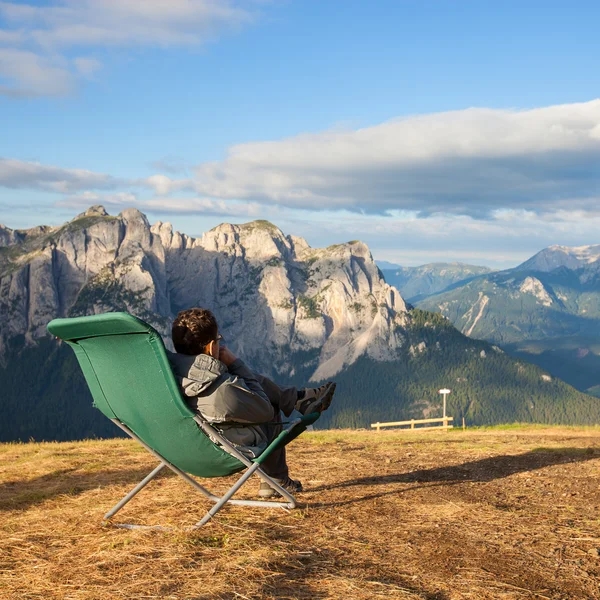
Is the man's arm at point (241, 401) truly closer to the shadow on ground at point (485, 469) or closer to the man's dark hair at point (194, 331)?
the man's dark hair at point (194, 331)

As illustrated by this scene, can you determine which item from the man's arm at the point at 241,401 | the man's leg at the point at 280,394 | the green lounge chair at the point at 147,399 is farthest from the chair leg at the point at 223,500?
the man's leg at the point at 280,394

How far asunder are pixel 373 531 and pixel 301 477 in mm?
2883

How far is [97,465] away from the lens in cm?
1063

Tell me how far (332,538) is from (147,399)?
2.06 meters

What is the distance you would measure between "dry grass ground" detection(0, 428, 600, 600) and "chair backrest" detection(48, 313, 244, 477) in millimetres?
679

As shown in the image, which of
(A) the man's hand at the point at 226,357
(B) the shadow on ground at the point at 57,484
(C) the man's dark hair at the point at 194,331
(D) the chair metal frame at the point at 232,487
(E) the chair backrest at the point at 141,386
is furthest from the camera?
(B) the shadow on ground at the point at 57,484

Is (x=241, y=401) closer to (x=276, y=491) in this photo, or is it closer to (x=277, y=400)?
(x=277, y=400)

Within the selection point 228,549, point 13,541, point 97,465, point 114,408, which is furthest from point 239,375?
point 97,465

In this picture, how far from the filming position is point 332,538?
5.98 metres

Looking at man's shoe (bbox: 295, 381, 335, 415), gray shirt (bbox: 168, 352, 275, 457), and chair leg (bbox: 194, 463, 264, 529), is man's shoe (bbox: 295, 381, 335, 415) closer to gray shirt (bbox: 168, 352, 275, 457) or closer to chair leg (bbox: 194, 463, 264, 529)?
gray shirt (bbox: 168, 352, 275, 457)

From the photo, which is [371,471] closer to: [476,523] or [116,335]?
[476,523]

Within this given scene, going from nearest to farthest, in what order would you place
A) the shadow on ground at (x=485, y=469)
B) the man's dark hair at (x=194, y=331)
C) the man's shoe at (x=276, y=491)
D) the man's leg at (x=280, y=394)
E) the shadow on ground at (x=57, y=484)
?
the man's dark hair at (x=194, y=331) → the man's leg at (x=280, y=394) → the man's shoe at (x=276, y=491) → the shadow on ground at (x=57, y=484) → the shadow on ground at (x=485, y=469)

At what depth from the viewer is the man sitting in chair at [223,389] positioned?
618 centimetres

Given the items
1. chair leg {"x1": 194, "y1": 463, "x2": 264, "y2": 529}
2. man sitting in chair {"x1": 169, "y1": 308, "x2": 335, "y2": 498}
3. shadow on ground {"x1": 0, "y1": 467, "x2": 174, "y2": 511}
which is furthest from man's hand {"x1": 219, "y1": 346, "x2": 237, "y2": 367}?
shadow on ground {"x1": 0, "y1": 467, "x2": 174, "y2": 511}
